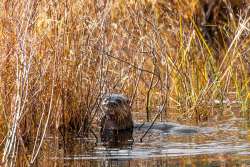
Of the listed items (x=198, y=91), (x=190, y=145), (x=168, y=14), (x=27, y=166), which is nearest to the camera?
(x=27, y=166)

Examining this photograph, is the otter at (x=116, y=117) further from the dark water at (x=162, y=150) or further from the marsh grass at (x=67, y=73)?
the dark water at (x=162, y=150)

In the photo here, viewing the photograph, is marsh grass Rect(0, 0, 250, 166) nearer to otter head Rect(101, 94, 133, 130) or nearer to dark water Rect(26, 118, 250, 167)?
otter head Rect(101, 94, 133, 130)

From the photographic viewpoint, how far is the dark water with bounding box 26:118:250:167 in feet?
21.4

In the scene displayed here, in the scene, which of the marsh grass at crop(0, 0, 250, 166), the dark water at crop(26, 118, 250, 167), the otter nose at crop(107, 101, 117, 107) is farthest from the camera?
the otter nose at crop(107, 101, 117, 107)

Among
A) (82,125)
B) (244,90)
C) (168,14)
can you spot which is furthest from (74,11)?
(168,14)

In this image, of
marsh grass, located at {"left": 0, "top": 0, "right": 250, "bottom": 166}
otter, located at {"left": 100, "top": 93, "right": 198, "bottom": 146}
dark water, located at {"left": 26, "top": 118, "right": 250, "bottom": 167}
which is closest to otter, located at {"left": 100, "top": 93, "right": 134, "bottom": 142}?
otter, located at {"left": 100, "top": 93, "right": 198, "bottom": 146}

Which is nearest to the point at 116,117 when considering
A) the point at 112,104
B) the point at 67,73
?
the point at 112,104

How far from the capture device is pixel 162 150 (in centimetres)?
723

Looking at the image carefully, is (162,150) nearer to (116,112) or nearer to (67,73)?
(67,73)

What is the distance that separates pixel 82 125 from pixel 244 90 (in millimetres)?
3109

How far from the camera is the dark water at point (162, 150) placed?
651 centimetres

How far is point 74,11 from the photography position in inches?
322

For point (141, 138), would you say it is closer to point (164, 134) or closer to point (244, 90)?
point (164, 134)

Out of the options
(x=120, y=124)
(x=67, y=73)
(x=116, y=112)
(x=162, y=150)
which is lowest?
(x=162, y=150)
